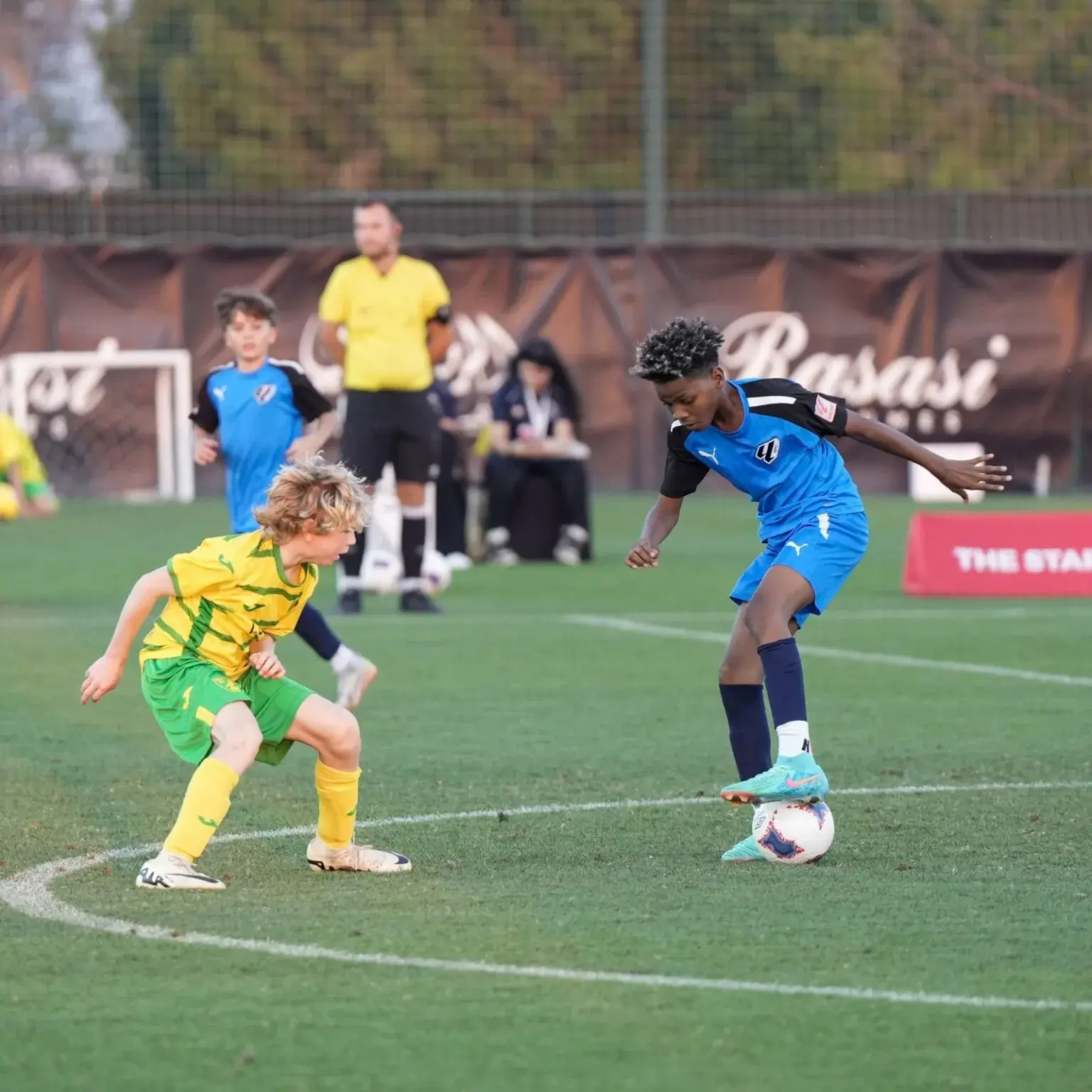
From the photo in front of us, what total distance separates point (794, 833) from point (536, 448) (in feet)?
36.0

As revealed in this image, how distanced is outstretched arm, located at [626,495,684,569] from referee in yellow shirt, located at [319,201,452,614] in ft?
17.6

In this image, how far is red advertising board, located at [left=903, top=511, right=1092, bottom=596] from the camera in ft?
45.4

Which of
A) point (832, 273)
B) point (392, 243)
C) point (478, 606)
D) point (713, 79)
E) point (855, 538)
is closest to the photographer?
point (855, 538)

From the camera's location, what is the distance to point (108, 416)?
893 inches

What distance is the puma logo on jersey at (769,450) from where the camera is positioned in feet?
21.2

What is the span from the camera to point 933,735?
850cm

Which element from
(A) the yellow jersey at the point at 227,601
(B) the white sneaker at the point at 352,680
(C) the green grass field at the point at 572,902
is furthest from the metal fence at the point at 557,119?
(A) the yellow jersey at the point at 227,601

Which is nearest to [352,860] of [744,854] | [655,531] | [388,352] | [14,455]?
[744,854]

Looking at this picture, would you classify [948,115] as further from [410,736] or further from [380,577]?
[410,736]

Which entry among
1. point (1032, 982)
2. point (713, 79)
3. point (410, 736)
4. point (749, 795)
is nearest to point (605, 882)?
point (749, 795)

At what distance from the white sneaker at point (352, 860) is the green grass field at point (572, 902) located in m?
0.06

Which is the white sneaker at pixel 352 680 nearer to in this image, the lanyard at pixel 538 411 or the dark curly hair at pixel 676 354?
the dark curly hair at pixel 676 354

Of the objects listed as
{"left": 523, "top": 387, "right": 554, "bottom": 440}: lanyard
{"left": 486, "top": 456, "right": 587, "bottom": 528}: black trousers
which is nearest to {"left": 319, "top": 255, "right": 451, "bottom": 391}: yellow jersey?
{"left": 486, "top": 456, "right": 587, "bottom": 528}: black trousers

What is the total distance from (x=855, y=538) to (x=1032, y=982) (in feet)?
7.05
